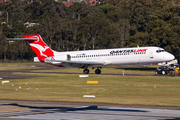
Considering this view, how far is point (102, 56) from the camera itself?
182ft

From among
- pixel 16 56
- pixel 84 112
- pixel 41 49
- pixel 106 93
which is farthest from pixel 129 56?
pixel 16 56

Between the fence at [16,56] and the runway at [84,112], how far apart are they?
106 metres

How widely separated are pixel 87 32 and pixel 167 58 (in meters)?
75.7

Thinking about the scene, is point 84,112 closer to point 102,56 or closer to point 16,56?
point 102,56

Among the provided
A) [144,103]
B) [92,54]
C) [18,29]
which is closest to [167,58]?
[92,54]

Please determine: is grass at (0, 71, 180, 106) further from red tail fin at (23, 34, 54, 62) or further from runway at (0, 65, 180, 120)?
red tail fin at (23, 34, 54, 62)

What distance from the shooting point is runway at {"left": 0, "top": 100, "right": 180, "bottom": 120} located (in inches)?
667

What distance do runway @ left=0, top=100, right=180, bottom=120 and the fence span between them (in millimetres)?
105570

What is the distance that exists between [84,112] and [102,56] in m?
36.9

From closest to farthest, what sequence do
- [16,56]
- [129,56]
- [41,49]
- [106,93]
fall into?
[106,93] < [129,56] < [41,49] < [16,56]

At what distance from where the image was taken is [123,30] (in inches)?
5541

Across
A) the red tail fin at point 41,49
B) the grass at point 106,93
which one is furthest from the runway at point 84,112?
the red tail fin at point 41,49

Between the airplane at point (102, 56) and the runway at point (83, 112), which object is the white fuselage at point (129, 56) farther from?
the runway at point (83, 112)

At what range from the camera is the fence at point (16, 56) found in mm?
124906
